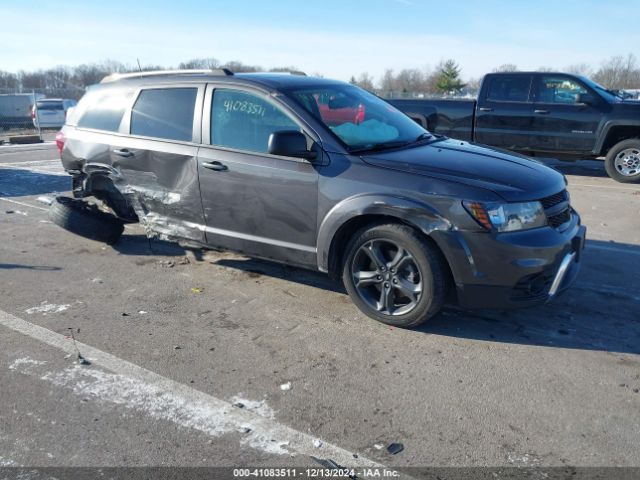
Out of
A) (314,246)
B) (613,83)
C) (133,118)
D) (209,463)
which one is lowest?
(209,463)

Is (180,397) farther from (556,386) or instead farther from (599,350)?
(599,350)

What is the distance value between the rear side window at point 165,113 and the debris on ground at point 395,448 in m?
3.20

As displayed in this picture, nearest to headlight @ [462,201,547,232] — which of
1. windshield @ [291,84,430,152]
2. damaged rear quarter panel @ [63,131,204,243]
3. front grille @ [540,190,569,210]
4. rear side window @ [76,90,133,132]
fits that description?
front grille @ [540,190,569,210]

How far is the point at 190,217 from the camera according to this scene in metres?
4.87

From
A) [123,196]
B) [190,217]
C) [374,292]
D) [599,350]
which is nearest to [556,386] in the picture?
[599,350]

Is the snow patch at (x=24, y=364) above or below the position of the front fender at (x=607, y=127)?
below

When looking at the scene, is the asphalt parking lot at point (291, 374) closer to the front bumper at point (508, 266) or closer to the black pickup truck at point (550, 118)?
the front bumper at point (508, 266)

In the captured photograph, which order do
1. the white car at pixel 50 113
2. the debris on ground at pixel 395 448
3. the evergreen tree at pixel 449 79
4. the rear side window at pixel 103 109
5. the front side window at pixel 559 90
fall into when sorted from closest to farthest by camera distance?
the debris on ground at pixel 395 448
the rear side window at pixel 103 109
the front side window at pixel 559 90
the white car at pixel 50 113
the evergreen tree at pixel 449 79

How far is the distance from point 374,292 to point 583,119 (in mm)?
7595

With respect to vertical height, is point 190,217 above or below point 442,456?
above

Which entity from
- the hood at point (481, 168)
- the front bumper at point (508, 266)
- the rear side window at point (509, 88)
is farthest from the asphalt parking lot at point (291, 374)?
the rear side window at point (509, 88)

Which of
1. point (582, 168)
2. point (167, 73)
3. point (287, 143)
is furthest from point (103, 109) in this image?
point (582, 168)

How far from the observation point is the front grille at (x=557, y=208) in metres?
3.77

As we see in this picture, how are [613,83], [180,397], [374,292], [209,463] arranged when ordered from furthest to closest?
[613,83]
[374,292]
[180,397]
[209,463]
